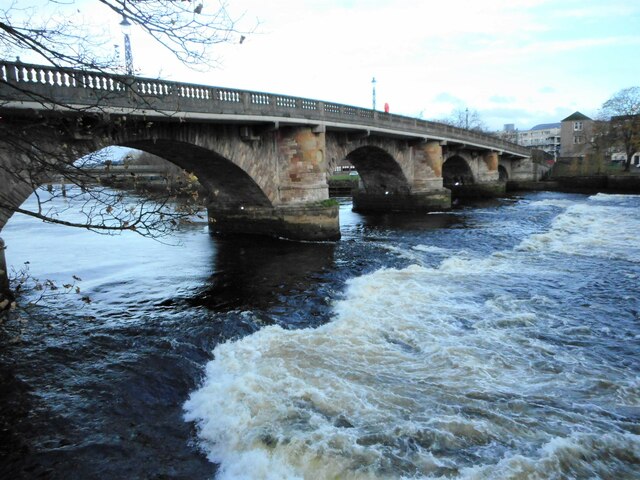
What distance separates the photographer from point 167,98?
A: 12.4m

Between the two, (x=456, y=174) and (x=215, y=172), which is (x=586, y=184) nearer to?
(x=456, y=174)

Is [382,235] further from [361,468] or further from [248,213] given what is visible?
[361,468]

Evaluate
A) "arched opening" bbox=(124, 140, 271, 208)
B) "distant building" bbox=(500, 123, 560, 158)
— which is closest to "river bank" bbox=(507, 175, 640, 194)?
"arched opening" bbox=(124, 140, 271, 208)

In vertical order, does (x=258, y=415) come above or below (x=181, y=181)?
below

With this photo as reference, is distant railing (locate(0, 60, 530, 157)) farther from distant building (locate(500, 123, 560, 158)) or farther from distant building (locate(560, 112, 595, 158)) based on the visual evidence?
distant building (locate(500, 123, 560, 158))

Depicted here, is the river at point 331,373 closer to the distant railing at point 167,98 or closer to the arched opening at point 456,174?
the distant railing at point 167,98

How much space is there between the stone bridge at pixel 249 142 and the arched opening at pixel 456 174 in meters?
10.4

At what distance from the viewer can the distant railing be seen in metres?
6.21

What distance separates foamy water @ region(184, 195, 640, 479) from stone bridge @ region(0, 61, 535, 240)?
3.74 m

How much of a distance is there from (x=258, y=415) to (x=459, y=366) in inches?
117

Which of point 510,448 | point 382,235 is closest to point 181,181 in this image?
point 510,448

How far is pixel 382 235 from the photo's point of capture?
2011 centimetres

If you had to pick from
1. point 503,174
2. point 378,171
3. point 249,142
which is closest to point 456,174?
point 503,174

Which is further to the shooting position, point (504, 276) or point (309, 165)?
point (309, 165)
